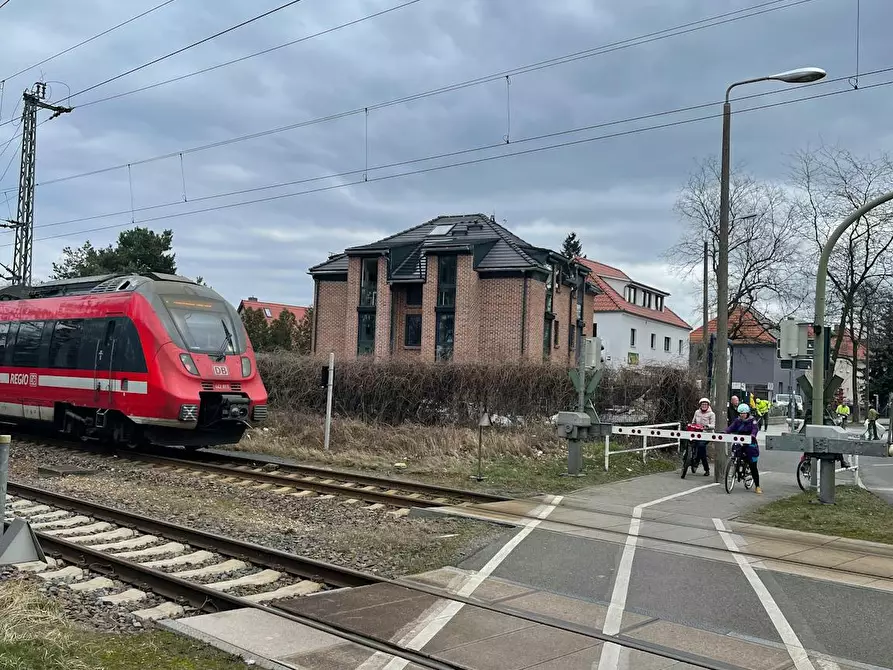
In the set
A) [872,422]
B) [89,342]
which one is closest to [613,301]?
[872,422]

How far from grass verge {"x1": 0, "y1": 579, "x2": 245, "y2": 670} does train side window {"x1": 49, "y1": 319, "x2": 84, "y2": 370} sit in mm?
12162

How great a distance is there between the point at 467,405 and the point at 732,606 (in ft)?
51.0

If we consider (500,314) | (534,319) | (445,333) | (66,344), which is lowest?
(66,344)

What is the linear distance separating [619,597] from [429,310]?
34470 mm

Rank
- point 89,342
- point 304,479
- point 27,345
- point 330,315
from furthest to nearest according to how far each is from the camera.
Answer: point 330,315, point 27,345, point 89,342, point 304,479

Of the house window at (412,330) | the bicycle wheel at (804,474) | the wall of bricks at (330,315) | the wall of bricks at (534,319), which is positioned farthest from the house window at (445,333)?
the bicycle wheel at (804,474)

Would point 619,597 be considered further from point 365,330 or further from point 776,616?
point 365,330

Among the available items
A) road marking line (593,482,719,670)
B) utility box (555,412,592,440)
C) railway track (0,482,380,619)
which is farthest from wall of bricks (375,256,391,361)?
railway track (0,482,380,619)

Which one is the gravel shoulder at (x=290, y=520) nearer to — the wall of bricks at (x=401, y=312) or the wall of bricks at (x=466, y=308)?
the wall of bricks at (x=466, y=308)

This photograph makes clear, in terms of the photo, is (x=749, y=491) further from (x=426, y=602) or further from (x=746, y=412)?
(x=426, y=602)

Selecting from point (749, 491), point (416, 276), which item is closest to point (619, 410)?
point (749, 491)

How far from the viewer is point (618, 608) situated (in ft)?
22.4

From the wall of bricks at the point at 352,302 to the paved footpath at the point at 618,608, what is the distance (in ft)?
111

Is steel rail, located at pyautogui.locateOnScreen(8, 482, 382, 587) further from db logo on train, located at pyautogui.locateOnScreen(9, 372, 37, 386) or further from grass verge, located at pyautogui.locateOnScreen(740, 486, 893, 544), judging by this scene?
db logo on train, located at pyautogui.locateOnScreen(9, 372, 37, 386)
